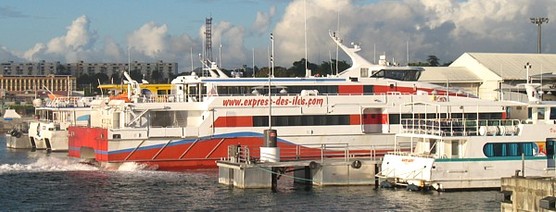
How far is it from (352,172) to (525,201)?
12.4m

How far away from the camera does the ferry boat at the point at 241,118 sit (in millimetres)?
48625

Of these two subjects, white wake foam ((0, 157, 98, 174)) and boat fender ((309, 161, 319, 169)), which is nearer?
boat fender ((309, 161, 319, 169))

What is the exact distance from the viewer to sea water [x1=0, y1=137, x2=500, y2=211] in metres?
35.1

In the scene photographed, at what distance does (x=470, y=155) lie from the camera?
37719 millimetres

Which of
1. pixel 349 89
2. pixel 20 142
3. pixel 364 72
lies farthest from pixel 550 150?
pixel 20 142

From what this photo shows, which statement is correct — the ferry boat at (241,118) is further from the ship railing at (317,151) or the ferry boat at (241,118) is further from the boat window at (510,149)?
the boat window at (510,149)

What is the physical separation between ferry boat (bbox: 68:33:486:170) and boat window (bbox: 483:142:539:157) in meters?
9.52

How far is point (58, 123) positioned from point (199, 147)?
76.0 ft

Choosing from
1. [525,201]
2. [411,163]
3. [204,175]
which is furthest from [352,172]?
[525,201]

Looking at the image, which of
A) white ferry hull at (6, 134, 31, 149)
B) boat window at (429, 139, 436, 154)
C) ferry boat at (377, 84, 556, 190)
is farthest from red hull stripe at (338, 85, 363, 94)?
white ferry hull at (6, 134, 31, 149)

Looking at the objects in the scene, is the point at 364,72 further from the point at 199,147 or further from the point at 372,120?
the point at 199,147

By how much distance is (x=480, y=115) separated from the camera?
5156cm

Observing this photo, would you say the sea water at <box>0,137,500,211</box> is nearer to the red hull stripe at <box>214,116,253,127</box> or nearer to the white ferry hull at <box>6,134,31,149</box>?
the red hull stripe at <box>214,116,253,127</box>

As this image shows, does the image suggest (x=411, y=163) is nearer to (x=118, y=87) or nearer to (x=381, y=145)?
(x=381, y=145)
